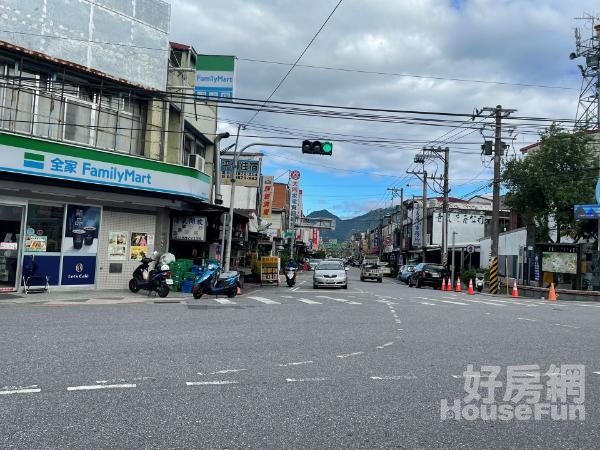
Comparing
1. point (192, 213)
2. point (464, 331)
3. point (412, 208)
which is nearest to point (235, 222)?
point (192, 213)

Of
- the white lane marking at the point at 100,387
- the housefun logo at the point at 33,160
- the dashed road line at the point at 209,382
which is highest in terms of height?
the housefun logo at the point at 33,160

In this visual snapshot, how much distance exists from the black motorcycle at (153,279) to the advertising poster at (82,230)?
1.88m

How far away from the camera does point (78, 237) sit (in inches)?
738

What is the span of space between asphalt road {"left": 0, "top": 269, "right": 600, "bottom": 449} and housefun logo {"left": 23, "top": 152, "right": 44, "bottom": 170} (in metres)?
5.62

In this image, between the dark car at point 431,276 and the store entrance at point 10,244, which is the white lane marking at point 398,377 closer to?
the store entrance at point 10,244

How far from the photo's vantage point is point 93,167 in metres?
18.0

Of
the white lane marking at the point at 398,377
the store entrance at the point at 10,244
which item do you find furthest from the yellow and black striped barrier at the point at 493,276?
the white lane marking at the point at 398,377

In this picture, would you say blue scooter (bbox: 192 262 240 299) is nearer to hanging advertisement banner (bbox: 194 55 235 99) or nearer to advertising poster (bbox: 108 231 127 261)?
advertising poster (bbox: 108 231 127 261)

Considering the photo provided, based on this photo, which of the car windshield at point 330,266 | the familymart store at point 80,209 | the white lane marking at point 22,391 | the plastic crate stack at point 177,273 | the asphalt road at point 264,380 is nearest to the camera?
the asphalt road at point 264,380

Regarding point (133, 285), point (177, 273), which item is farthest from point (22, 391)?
point (177, 273)

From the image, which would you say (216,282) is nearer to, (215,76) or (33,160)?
(33,160)

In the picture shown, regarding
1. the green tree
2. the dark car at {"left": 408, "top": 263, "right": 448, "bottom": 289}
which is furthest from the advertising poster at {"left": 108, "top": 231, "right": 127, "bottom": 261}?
the green tree

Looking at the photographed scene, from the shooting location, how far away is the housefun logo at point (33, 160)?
16.4 meters

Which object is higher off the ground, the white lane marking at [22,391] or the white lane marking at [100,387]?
the white lane marking at [100,387]
